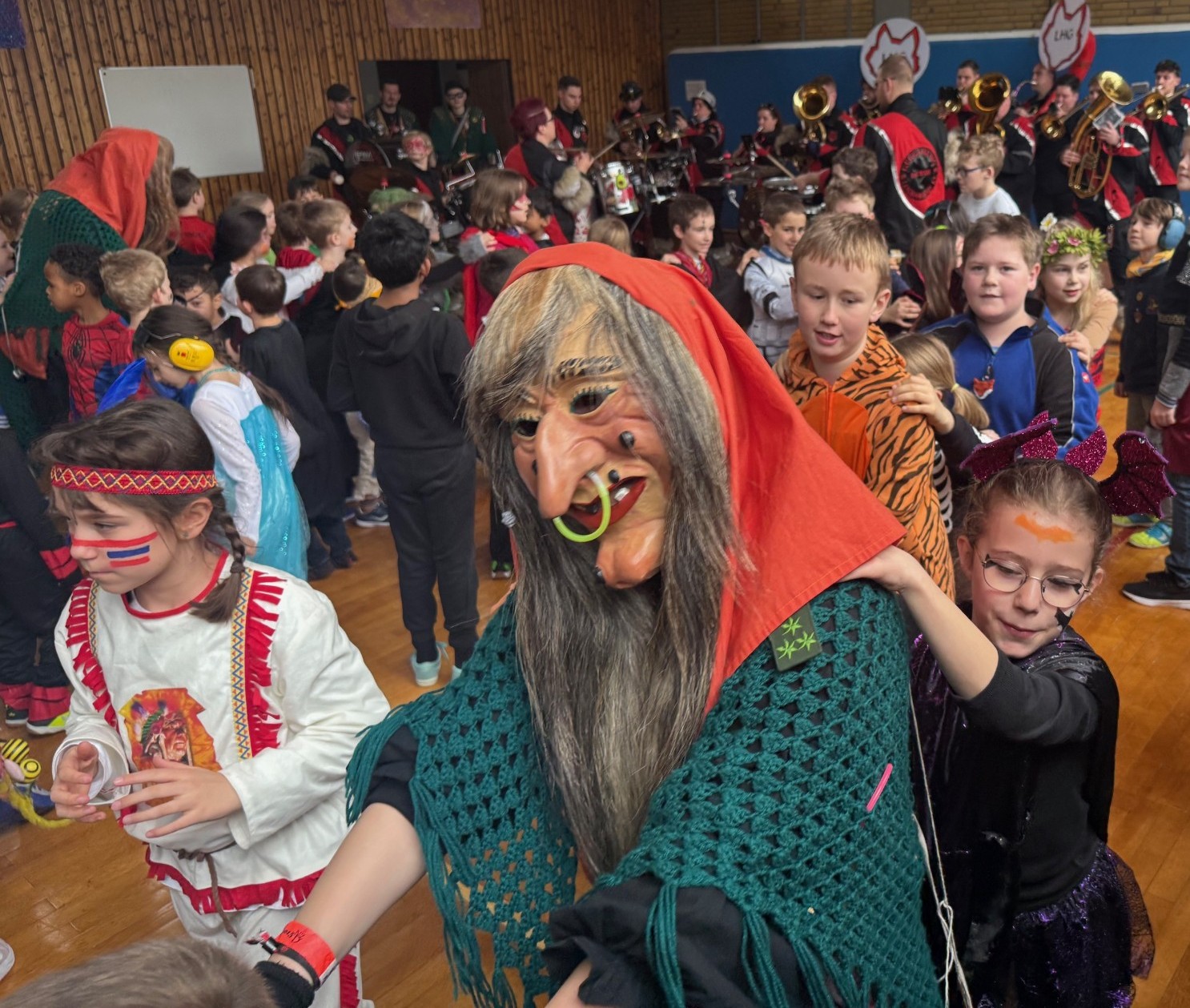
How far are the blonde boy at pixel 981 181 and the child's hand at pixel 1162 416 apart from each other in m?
2.17

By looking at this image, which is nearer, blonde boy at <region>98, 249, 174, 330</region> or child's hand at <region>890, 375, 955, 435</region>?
child's hand at <region>890, 375, 955, 435</region>

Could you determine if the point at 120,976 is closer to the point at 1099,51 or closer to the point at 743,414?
the point at 743,414

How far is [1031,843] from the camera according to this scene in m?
1.55

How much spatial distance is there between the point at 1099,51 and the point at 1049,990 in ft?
37.8

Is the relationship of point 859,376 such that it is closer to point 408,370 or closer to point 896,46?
point 408,370

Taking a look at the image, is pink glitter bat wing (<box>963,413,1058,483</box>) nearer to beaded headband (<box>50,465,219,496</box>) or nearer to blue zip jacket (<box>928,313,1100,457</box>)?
blue zip jacket (<box>928,313,1100,457</box>)

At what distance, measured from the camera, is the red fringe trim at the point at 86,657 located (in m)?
A: 1.83

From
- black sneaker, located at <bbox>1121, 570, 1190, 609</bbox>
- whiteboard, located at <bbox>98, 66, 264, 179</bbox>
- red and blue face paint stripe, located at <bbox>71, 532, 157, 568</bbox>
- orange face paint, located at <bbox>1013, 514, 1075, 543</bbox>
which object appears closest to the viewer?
orange face paint, located at <bbox>1013, 514, 1075, 543</bbox>

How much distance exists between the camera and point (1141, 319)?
4.45 metres

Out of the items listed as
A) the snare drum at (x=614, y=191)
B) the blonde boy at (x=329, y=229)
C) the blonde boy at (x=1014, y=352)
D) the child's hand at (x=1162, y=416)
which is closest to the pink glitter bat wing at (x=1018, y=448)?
the blonde boy at (x=1014, y=352)

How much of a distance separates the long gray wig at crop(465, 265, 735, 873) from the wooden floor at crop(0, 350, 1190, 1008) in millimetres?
1541

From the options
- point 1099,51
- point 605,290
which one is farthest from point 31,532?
point 1099,51

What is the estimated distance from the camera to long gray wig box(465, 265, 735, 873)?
1066 millimetres

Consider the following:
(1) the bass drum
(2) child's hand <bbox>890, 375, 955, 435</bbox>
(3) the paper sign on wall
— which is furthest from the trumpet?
(2) child's hand <bbox>890, 375, 955, 435</bbox>
